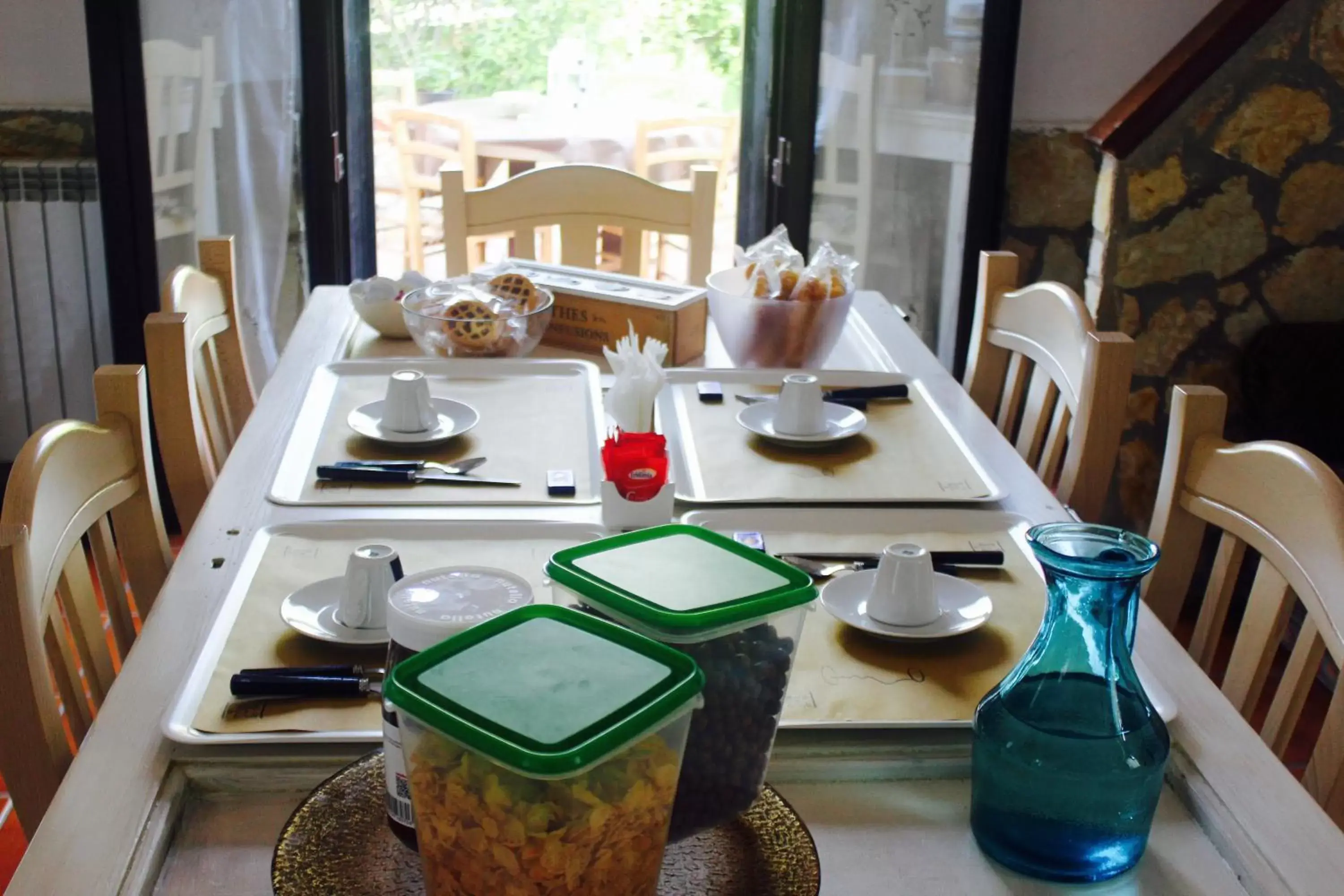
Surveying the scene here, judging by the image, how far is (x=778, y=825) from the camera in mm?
813

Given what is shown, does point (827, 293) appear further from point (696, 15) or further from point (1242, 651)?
point (696, 15)

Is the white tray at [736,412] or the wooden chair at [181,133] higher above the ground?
the wooden chair at [181,133]

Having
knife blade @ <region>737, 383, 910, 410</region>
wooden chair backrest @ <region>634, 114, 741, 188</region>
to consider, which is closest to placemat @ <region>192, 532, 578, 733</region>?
knife blade @ <region>737, 383, 910, 410</region>

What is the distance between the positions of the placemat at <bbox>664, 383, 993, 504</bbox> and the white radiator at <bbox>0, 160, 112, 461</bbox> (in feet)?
5.69

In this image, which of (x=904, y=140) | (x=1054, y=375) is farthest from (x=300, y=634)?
(x=904, y=140)

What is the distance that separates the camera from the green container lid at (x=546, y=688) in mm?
606

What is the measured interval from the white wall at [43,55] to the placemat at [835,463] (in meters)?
1.81

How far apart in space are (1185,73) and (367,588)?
214 cm

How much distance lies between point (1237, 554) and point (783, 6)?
197cm

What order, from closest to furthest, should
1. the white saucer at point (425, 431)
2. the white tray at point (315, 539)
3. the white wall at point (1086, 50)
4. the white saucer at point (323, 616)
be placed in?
the white tray at point (315, 539), the white saucer at point (323, 616), the white saucer at point (425, 431), the white wall at point (1086, 50)

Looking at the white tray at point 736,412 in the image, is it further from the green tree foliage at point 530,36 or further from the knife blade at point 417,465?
the green tree foliage at point 530,36

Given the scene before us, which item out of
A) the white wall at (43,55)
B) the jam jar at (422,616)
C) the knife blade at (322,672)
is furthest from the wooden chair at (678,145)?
the jam jar at (422,616)

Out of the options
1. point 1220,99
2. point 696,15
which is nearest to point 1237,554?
point 1220,99

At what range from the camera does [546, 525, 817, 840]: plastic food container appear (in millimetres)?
734
